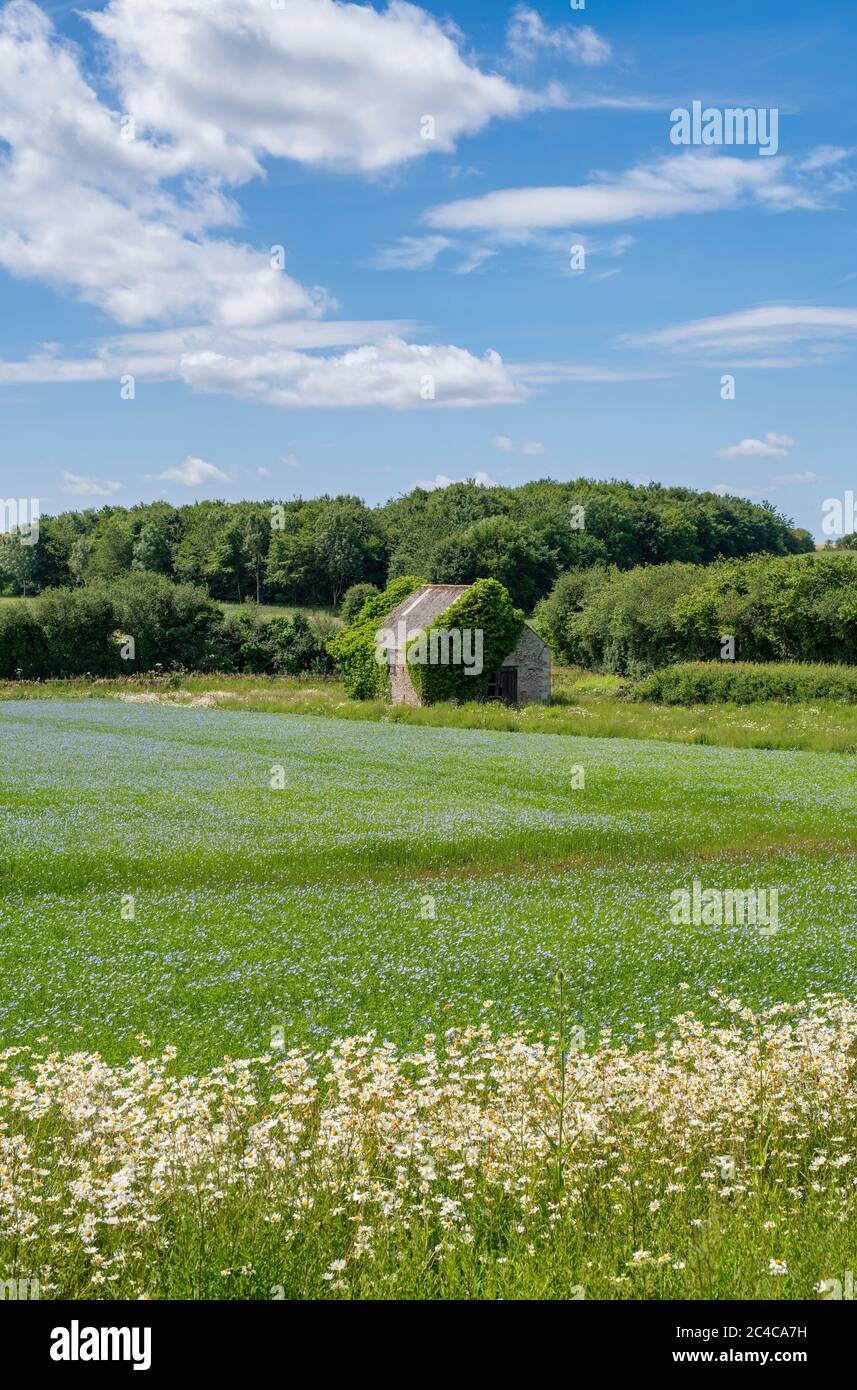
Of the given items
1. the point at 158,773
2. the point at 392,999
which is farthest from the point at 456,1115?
the point at 158,773

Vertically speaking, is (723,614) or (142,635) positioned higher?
(723,614)

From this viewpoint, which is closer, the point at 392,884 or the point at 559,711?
the point at 392,884

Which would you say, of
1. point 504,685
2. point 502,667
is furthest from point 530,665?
point 504,685

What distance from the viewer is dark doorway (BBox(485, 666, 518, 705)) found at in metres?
59.6

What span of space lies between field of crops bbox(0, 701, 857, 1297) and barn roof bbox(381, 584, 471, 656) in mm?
26866

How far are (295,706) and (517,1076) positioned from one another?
170ft

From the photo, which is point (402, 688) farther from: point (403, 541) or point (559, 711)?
point (403, 541)

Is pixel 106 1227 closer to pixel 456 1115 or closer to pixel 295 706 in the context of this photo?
pixel 456 1115

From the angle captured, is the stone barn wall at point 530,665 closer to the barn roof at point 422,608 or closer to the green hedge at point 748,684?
the barn roof at point 422,608

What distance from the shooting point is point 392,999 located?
13031mm

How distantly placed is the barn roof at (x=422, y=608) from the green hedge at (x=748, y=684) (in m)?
12.8

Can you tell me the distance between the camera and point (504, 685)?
5994 cm

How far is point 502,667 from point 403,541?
1839 inches

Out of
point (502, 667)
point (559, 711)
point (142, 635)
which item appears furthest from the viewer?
point (142, 635)
